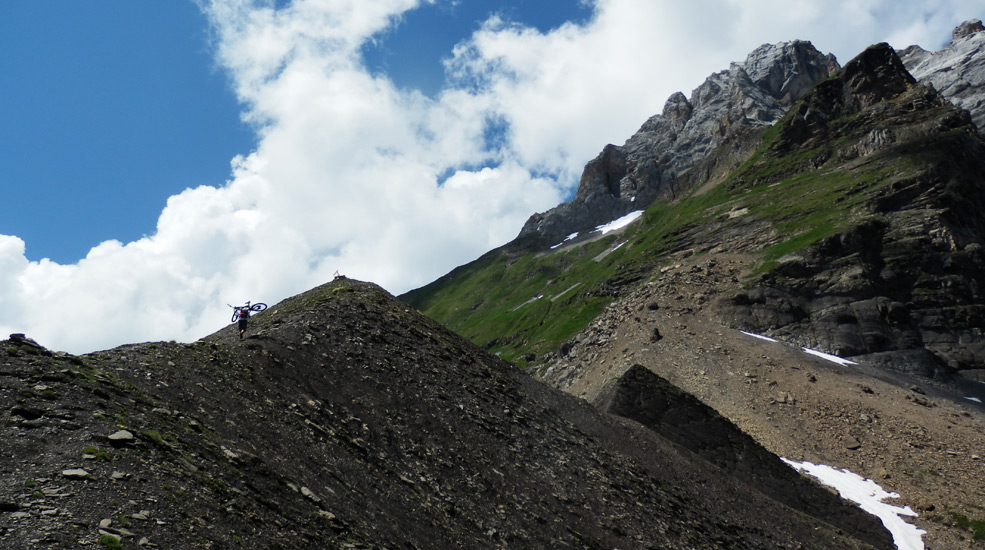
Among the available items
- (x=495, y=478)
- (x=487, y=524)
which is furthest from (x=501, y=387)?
(x=487, y=524)

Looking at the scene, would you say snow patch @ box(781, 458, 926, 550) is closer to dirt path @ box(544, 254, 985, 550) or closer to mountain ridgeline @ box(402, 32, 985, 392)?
dirt path @ box(544, 254, 985, 550)

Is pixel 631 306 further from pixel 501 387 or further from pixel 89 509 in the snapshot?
pixel 89 509

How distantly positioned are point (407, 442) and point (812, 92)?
16655cm

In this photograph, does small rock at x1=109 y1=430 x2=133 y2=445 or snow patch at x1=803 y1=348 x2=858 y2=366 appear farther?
snow patch at x1=803 y1=348 x2=858 y2=366

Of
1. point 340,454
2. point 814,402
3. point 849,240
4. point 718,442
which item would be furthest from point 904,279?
point 340,454

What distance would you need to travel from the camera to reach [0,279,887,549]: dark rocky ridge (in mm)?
14836

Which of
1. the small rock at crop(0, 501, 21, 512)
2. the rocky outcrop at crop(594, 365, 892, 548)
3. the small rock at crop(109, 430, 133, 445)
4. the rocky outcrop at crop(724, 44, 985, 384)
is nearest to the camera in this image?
the small rock at crop(0, 501, 21, 512)

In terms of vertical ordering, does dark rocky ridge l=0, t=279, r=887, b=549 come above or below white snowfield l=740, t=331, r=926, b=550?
above

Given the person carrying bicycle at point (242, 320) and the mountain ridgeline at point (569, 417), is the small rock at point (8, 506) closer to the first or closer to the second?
the mountain ridgeline at point (569, 417)

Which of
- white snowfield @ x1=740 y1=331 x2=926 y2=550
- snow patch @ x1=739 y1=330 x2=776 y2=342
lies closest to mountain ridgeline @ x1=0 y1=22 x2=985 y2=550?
snow patch @ x1=739 y1=330 x2=776 y2=342

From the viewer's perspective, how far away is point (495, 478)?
2794cm

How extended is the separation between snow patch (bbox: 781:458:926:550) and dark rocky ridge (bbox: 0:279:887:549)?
17.3ft

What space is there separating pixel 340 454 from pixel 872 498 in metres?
44.9

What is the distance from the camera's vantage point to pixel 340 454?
23.8 m
